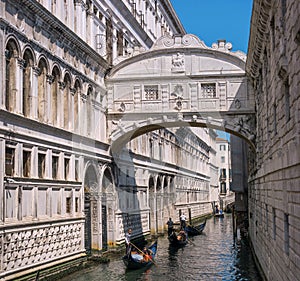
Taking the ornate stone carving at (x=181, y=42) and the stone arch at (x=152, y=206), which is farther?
the stone arch at (x=152, y=206)

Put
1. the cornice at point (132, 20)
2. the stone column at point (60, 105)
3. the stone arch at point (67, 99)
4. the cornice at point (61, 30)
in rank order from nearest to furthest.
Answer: the cornice at point (61, 30), the stone column at point (60, 105), the stone arch at point (67, 99), the cornice at point (132, 20)

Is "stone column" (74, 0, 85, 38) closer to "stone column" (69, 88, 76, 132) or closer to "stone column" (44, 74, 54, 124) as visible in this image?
"stone column" (69, 88, 76, 132)

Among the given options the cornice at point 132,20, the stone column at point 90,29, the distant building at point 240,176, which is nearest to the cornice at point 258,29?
the stone column at point 90,29

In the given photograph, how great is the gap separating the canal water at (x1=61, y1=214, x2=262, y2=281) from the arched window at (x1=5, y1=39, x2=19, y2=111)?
440cm

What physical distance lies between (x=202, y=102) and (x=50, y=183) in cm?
557

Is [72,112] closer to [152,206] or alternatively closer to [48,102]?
[48,102]

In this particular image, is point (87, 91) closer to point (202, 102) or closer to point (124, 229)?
point (202, 102)

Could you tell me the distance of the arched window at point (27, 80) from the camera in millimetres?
11859

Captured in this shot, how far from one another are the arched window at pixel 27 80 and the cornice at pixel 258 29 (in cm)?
458

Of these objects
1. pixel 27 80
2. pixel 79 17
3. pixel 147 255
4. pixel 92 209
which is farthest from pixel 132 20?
pixel 27 80

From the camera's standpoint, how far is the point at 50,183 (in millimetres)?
12867

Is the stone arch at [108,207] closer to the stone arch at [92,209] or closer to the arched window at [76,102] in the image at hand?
the stone arch at [92,209]

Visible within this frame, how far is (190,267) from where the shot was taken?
15727 millimetres

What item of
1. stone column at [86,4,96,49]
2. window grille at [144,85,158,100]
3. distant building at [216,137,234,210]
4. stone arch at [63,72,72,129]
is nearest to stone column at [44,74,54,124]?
stone arch at [63,72,72,129]
